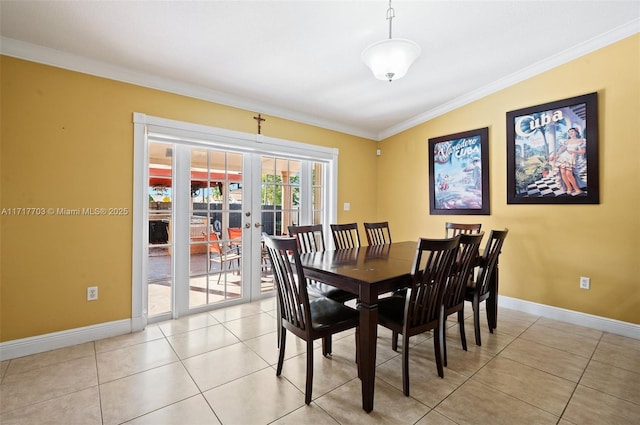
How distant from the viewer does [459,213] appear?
3.84 metres

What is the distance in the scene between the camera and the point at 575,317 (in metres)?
2.91

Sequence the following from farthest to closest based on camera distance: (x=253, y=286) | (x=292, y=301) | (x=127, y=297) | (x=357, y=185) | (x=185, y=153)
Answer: (x=357, y=185), (x=253, y=286), (x=185, y=153), (x=127, y=297), (x=292, y=301)

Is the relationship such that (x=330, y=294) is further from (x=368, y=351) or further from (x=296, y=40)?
(x=296, y=40)

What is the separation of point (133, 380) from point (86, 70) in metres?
2.54

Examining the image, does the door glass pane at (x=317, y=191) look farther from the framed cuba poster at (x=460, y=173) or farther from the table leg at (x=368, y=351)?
the table leg at (x=368, y=351)

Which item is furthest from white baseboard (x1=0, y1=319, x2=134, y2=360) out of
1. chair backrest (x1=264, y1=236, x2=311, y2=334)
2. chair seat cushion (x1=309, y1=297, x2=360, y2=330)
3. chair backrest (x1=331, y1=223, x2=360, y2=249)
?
chair backrest (x1=331, y1=223, x2=360, y2=249)

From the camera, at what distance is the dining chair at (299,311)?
171cm

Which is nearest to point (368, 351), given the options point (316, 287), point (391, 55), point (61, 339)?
point (316, 287)

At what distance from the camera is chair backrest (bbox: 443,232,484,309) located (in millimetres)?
2037

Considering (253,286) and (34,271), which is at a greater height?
(34,271)

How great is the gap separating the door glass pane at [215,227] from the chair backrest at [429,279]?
2329 millimetres

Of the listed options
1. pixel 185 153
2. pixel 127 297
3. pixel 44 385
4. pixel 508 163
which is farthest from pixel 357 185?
pixel 44 385

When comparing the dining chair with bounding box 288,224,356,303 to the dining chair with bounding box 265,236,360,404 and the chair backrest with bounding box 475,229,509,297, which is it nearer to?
the dining chair with bounding box 265,236,360,404

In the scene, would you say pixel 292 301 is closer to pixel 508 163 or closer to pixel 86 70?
pixel 86 70
